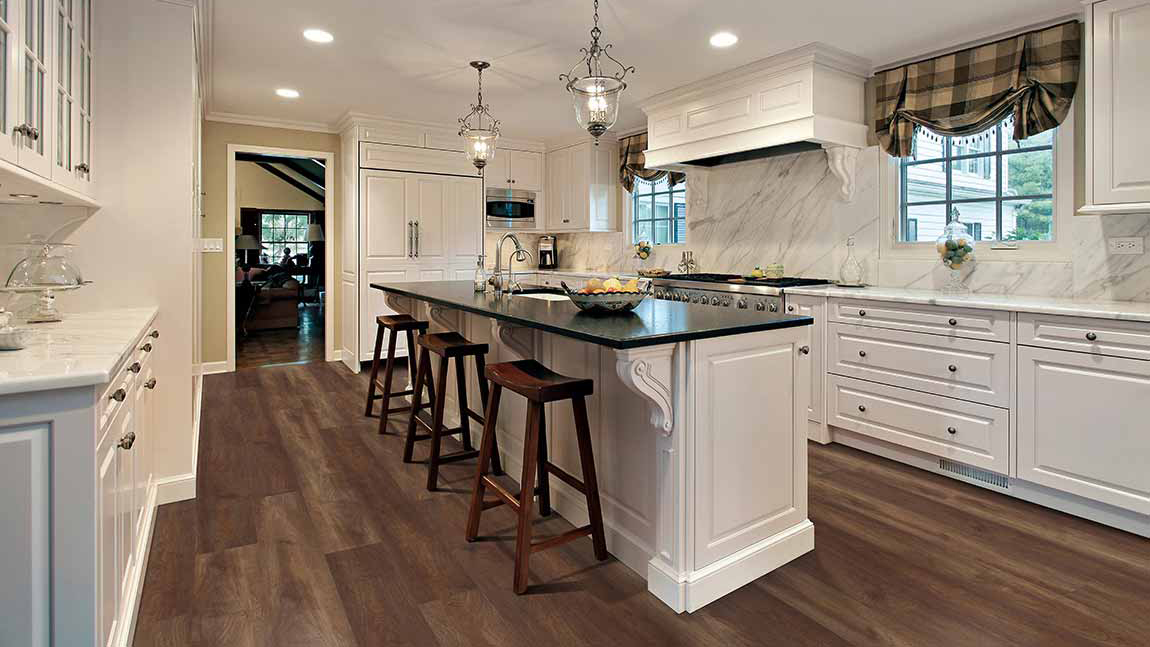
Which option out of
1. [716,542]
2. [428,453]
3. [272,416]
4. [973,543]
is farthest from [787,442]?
[272,416]

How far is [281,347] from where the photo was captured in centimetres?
726

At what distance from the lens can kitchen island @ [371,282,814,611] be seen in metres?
1.99

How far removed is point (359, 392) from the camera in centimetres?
508

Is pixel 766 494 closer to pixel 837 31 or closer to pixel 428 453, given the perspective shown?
pixel 428 453

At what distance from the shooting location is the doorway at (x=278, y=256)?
20.6 ft

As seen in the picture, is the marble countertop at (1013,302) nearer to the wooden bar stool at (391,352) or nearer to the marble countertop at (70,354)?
the wooden bar stool at (391,352)

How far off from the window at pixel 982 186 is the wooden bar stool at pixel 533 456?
2.85 meters

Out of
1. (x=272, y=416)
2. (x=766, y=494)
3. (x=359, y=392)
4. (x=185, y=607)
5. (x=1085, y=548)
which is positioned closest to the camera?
(x=185, y=607)

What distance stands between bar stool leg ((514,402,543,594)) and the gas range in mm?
1834

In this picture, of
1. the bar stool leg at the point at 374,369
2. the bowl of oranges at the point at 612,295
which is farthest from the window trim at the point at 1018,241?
the bar stool leg at the point at 374,369

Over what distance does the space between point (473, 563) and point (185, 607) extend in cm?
92

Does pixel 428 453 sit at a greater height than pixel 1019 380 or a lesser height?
lesser

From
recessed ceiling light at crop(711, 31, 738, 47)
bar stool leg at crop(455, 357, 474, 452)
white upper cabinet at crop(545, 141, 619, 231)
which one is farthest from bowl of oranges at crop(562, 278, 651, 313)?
white upper cabinet at crop(545, 141, 619, 231)

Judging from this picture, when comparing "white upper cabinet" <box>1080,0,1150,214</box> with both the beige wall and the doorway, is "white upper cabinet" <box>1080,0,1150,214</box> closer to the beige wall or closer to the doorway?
the doorway
